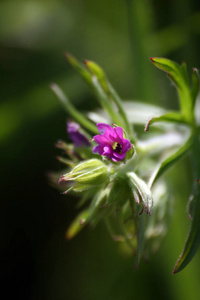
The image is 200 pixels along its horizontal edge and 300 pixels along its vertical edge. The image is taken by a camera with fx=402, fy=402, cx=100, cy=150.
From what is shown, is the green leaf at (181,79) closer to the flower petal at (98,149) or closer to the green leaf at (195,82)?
the green leaf at (195,82)

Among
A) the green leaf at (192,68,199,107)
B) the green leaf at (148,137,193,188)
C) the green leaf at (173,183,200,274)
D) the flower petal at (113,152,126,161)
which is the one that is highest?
the flower petal at (113,152,126,161)

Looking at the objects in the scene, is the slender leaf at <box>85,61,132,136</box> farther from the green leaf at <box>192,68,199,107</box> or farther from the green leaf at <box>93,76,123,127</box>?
the green leaf at <box>192,68,199,107</box>

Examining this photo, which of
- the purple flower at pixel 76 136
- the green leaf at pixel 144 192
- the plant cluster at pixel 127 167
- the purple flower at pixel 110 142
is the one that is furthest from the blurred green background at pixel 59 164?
the purple flower at pixel 110 142

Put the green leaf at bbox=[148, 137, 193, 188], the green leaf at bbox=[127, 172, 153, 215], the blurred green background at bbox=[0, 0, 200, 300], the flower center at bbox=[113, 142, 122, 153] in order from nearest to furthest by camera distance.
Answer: the green leaf at bbox=[127, 172, 153, 215], the flower center at bbox=[113, 142, 122, 153], the green leaf at bbox=[148, 137, 193, 188], the blurred green background at bbox=[0, 0, 200, 300]

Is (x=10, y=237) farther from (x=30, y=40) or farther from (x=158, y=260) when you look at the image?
(x=30, y=40)

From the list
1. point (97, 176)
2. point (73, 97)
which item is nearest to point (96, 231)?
point (73, 97)

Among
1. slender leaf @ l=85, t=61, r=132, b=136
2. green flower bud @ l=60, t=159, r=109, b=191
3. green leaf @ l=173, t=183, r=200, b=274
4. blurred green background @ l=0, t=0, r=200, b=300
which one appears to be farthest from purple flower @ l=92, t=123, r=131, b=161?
blurred green background @ l=0, t=0, r=200, b=300
